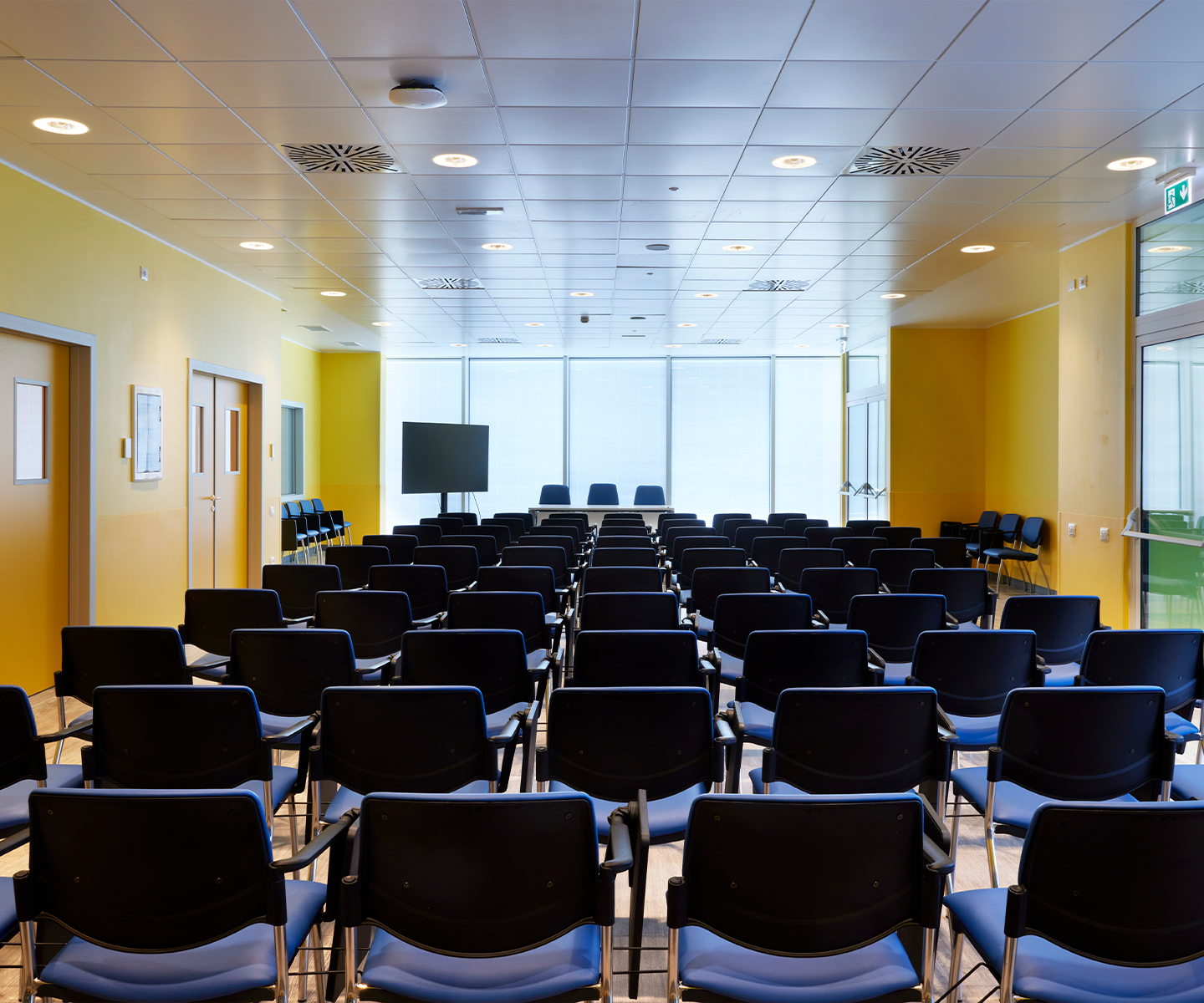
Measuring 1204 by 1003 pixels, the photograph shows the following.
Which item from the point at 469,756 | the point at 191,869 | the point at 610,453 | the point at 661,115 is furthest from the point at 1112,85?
the point at 610,453

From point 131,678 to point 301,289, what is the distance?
711 cm

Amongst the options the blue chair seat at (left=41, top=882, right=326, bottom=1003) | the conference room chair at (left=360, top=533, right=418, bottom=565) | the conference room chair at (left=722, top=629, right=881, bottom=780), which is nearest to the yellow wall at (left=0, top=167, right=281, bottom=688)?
the conference room chair at (left=360, top=533, right=418, bottom=565)

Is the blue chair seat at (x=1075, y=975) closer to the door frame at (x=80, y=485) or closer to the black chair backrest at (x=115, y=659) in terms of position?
the black chair backrest at (x=115, y=659)

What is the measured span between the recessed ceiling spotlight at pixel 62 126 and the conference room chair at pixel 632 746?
4.50 meters

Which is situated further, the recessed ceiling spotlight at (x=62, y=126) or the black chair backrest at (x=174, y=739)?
the recessed ceiling spotlight at (x=62, y=126)

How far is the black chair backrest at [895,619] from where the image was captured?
4.62 m

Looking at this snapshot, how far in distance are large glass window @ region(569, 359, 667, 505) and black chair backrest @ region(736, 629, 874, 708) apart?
41.2 feet

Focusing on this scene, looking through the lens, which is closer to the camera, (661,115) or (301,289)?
(661,115)

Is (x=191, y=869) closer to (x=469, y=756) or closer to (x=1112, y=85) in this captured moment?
(x=469, y=756)

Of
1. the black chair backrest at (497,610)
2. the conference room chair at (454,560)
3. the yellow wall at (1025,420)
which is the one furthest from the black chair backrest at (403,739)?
the yellow wall at (1025,420)

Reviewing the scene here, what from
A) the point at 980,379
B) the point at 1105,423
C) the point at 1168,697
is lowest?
the point at 1168,697

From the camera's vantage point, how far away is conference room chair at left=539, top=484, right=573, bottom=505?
14.2 meters

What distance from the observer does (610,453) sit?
1625 cm

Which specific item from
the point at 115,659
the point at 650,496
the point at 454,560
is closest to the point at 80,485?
the point at 454,560
